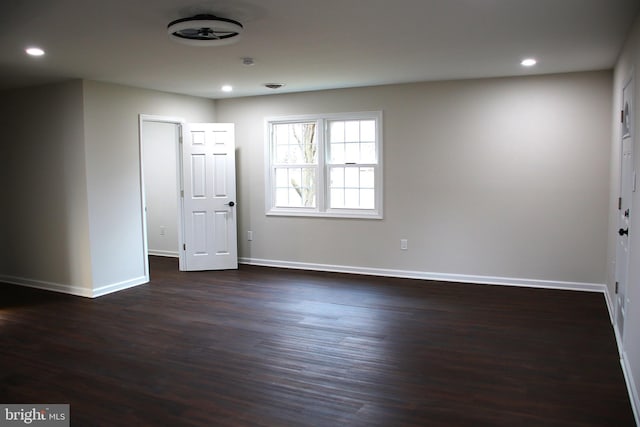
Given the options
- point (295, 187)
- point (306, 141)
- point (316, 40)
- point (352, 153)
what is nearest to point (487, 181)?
point (352, 153)

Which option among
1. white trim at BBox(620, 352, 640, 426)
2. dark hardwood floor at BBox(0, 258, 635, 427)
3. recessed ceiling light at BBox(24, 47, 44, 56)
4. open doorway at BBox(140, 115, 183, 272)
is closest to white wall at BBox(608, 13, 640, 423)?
white trim at BBox(620, 352, 640, 426)

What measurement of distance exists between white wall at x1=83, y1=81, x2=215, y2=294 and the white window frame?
158cm

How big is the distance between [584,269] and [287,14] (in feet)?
13.5

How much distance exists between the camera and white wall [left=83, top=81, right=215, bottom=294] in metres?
5.23

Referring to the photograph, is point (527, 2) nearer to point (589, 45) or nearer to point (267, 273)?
point (589, 45)

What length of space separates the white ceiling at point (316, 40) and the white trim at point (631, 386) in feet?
7.19

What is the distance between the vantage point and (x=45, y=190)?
5.53 m

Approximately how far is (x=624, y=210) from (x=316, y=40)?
8.77 feet

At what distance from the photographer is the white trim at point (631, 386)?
8.48 feet

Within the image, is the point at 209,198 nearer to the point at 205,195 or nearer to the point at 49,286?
the point at 205,195

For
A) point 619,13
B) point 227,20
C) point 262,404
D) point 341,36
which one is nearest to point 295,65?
point 341,36

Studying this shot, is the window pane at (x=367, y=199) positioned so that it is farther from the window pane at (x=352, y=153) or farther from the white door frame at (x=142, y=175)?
the white door frame at (x=142, y=175)

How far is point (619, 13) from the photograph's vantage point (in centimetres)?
308

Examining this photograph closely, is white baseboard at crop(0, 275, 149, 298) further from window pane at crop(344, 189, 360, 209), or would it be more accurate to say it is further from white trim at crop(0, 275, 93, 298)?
window pane at crop(344, 189, 360, 209)
